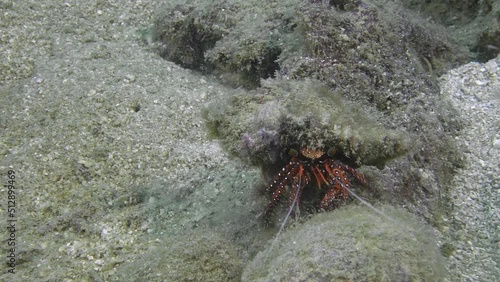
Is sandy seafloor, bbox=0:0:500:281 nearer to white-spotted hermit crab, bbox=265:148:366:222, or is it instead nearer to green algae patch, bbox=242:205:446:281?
white-spotted hermit crab, bbox=265:148:366:222

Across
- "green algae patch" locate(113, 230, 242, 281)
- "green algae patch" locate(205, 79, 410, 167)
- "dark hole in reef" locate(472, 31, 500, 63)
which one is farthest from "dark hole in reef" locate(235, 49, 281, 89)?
"dark hole in reef" locate(472, 31, 500, 63)

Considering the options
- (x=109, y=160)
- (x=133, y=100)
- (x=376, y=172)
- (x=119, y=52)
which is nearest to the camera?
(x=376, y=172)

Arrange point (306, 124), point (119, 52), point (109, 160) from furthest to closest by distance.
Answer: point (119, 52) → point (109, 160) → point (306, 124)

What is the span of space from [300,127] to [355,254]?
36.8 inches

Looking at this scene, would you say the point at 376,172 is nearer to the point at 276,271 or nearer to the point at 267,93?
the point at 267,93

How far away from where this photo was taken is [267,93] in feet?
8.97

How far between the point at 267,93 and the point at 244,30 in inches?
84.2

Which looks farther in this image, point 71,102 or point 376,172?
point 71,102

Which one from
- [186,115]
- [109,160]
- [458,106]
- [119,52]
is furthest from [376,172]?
[119,52]

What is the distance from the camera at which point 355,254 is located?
176 centimetres

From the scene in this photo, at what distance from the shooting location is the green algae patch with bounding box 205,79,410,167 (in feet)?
7.92

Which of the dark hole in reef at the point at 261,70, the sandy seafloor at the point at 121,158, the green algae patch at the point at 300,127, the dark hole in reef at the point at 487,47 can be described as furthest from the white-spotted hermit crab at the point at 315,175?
the dark hole in reef at the point at 487,47

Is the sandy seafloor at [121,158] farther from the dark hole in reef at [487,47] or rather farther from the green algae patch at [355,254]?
the green algae patch at [355,254]

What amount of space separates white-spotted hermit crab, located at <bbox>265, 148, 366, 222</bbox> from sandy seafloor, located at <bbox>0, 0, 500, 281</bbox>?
1.56 ft
